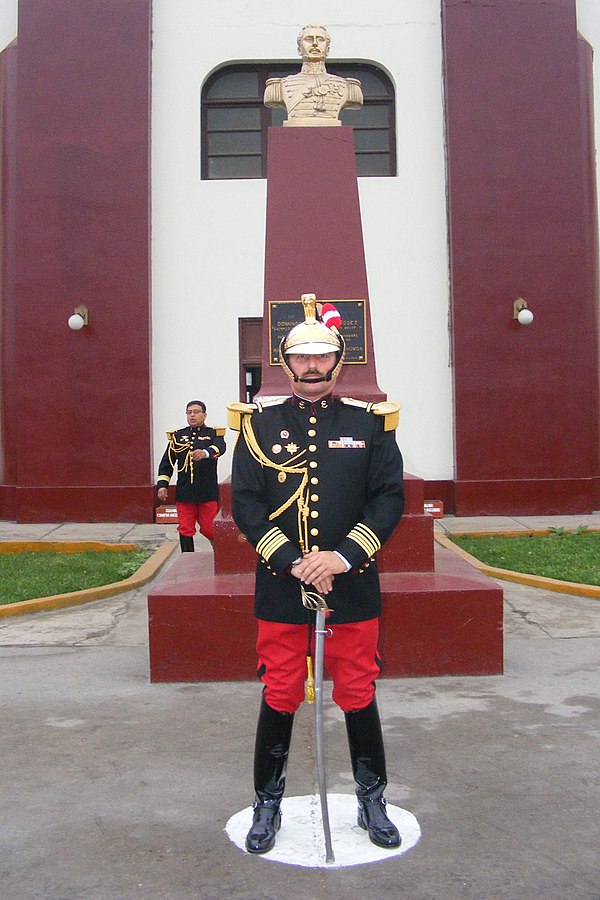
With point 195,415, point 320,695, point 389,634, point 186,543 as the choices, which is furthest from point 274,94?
point 320,695

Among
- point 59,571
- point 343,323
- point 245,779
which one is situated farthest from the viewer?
point 59,571

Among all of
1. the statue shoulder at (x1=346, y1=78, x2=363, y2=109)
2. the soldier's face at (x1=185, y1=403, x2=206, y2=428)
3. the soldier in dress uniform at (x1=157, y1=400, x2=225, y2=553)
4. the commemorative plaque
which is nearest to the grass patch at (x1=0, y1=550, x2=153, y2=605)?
the soldier in dress uniform at (x1=157, y1=400, x2=225, y2=553)

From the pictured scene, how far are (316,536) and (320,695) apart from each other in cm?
55

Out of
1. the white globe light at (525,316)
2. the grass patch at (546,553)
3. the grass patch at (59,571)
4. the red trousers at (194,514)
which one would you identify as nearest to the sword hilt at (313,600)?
the grass patch at (59,571)

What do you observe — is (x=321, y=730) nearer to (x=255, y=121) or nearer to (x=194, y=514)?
(x=194, y=514)

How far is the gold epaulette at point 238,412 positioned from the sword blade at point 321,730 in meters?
0.78

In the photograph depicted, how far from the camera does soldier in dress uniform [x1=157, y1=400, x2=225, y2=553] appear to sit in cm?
818

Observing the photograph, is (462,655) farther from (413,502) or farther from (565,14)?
(565,14)

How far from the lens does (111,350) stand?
39.9 ft

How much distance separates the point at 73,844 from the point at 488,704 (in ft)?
7.25

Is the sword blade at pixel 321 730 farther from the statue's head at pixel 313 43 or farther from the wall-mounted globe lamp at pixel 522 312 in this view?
the wall-mounted globe lamp at pixel 522 312

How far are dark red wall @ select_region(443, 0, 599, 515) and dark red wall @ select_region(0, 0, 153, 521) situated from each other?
14.1ft

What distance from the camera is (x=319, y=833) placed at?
3.03 metres

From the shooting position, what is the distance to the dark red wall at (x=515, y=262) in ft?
40.0
